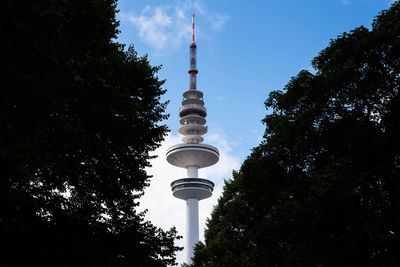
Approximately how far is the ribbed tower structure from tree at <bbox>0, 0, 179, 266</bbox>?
79.9 meters

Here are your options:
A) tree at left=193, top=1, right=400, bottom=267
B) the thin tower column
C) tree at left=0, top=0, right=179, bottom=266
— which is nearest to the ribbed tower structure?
the thin tower column

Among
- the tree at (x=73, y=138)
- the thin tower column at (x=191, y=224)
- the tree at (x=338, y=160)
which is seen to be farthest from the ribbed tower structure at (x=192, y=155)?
the tree at (x=73, y=138)

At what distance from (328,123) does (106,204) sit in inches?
469

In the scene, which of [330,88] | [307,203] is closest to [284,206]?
[307,203]

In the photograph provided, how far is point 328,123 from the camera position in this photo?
21.0 m

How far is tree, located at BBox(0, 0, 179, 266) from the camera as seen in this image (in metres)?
10.4

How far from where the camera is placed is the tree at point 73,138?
34.1 ft

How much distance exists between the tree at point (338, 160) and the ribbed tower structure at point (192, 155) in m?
78.5

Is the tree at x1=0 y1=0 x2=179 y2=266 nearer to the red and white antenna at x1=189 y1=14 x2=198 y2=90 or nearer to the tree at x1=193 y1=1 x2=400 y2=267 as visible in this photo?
the tree at x1=193 y1=1 x2=400 y2=267

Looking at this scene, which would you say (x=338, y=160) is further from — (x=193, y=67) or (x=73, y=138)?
(x=193, y=67)

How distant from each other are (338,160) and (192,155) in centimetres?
8916

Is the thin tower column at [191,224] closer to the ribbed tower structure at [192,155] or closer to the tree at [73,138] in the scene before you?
the ribbed tower structure at [192,155]

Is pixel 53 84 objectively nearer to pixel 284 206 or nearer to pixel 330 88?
pixel 284 206

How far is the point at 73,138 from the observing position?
42.8 feet
